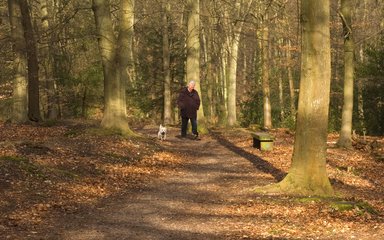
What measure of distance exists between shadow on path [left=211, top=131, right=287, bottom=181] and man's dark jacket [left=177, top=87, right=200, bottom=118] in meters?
1.71

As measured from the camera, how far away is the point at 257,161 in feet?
45.9

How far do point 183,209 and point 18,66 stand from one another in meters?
14.1

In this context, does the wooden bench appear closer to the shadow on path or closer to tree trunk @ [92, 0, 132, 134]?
the shadow on path

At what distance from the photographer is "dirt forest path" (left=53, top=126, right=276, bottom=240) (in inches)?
271

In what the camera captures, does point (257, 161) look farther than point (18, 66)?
No

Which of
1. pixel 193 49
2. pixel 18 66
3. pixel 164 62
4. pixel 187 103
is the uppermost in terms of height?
pixel 164 62

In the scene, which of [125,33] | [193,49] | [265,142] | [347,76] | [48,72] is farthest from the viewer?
[48,72]

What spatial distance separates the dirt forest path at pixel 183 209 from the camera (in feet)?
22.6

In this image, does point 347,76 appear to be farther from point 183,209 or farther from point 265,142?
point 183,209

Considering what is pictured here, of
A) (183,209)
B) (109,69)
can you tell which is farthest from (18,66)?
(183,209)

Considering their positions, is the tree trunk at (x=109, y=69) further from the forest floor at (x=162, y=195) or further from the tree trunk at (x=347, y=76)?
the tree trunk at (x=347, y=76)

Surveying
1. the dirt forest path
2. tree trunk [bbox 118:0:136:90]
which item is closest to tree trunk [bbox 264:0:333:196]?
the dirt forest path

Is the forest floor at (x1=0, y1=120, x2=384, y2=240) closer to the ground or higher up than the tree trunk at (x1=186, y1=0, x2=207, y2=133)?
closer to the ground

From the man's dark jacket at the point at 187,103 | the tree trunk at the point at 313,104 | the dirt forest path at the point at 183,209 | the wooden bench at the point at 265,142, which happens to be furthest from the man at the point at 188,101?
the tree trunk at the point at 313,104
